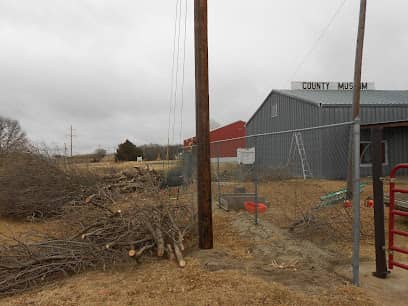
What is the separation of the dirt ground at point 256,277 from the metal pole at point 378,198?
0.73ft

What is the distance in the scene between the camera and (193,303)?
4.14m

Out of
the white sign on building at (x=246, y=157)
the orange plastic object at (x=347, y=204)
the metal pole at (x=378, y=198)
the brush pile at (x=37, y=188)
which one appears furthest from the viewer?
the brush pile at (x=37, y=188)

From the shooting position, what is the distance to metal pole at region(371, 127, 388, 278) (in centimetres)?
473

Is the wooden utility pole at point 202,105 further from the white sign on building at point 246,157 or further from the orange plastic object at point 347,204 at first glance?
the white sign on building at point 246,157

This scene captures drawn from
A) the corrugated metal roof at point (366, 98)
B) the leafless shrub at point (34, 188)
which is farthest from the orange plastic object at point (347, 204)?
the corrugated metal roof at point (366, 98)

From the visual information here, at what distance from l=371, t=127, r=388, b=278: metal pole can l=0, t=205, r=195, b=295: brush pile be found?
2.82 metres

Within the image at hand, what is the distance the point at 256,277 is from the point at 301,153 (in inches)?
130

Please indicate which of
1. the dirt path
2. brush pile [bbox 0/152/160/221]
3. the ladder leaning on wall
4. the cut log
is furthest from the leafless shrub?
the ladder leaning on wall

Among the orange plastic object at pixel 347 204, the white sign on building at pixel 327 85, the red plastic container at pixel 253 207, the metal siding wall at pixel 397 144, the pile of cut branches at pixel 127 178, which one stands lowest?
the red plastic container at pixel 253 207

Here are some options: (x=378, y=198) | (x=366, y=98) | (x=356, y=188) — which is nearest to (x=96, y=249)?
(x=356, y=188)

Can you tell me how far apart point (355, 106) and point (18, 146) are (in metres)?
11.8

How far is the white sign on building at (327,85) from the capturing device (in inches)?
1110

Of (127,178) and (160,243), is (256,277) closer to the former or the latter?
(160,243)

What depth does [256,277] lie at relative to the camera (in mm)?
4926
